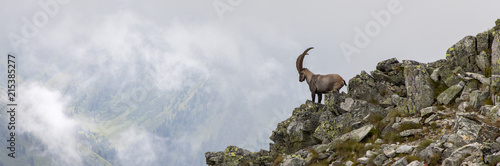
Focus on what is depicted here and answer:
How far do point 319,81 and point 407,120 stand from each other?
833cm

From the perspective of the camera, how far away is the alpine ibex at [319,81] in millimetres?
23056

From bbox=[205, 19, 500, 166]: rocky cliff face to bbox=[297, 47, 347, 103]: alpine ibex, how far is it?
4.27ft

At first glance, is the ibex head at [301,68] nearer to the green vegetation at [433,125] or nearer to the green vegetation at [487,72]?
the green vegetation at [487,72]

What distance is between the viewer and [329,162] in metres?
16.0

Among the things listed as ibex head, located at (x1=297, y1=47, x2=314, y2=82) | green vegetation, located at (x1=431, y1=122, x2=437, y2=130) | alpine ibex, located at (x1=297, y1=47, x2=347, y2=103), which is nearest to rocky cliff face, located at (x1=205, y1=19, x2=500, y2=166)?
green vegetation, located at (x1=431, y1=122, x2=437, y2=130)

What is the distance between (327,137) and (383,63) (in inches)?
248

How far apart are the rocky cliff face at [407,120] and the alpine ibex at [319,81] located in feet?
4.27

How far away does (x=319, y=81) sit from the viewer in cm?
2400

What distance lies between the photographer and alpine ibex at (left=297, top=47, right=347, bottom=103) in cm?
2306

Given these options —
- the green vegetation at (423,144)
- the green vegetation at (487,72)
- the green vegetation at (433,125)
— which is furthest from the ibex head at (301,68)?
the green vegetation at (423,144)

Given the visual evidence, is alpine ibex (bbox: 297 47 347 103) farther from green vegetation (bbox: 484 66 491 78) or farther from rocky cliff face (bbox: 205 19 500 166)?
green vegetation (bbox: 484 66 491 78)

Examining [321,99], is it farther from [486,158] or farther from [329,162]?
[486,158]

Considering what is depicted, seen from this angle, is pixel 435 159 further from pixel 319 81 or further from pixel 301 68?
pixel 301 68

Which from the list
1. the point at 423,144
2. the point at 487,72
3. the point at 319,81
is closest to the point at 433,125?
the point at 423,144
